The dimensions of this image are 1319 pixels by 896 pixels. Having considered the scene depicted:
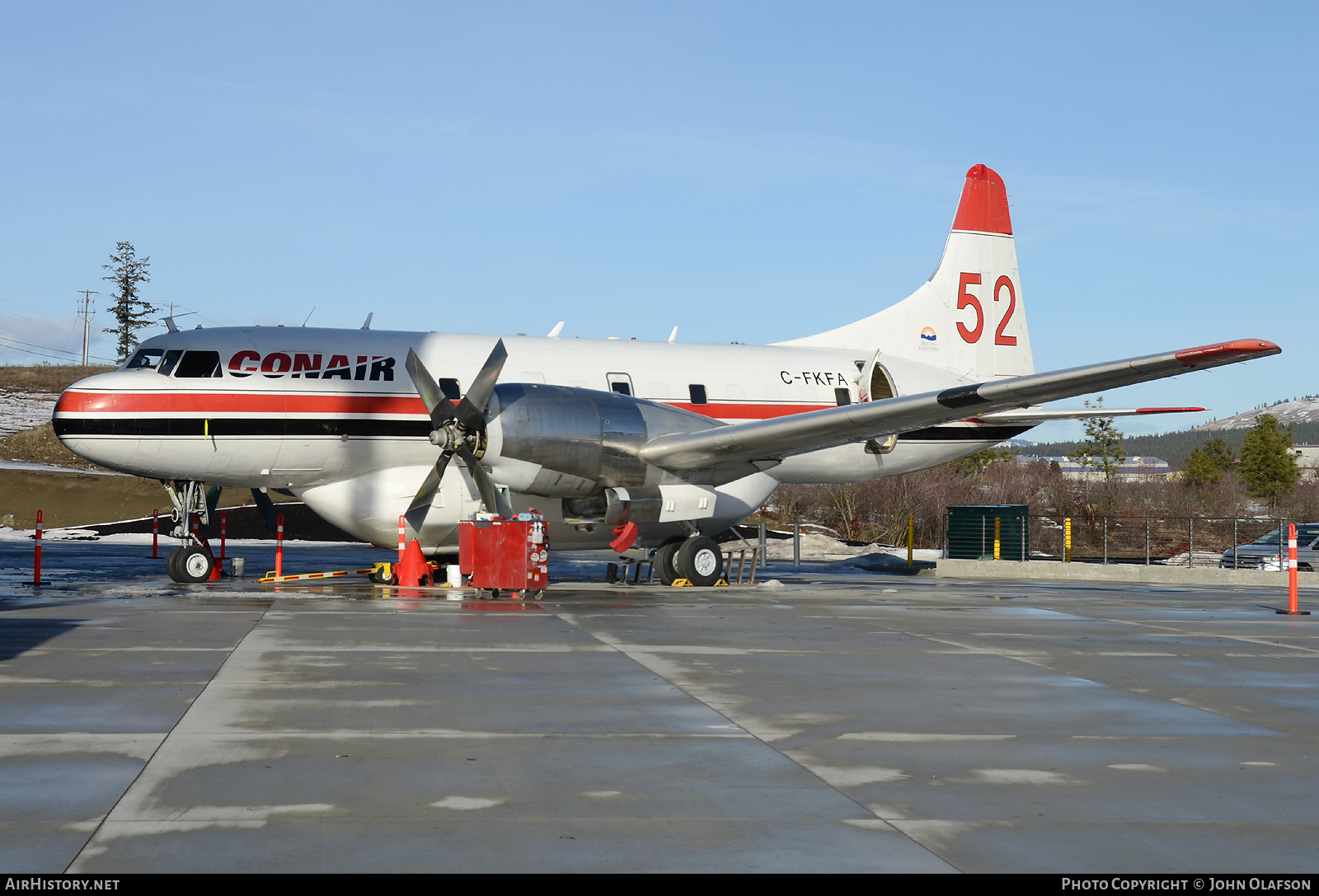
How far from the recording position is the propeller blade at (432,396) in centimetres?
1817

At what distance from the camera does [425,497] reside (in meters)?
18.9

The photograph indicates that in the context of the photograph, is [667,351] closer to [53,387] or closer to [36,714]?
[36,714]

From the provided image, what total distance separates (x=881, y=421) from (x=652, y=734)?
11.8 meters

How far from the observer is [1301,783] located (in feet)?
20.1

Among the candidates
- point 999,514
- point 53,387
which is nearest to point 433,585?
point 999,514

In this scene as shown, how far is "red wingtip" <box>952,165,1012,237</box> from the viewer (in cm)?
2542

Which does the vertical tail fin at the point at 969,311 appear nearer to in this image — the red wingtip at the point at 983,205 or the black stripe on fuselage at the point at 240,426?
the red wingtip at the point at 983,205

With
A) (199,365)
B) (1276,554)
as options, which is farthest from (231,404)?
(1276,554)

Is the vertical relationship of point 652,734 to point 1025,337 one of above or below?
below

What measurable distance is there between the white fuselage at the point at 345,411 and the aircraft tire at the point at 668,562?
0.48 m

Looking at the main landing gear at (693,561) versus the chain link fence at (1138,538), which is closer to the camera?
the main landing gear at (693,561)

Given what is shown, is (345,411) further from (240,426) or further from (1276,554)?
(1276,554)

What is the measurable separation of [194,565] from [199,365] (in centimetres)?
310

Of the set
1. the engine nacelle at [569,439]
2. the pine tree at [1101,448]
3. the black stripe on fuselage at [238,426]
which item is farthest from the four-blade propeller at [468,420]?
the pine tree at [1101,448]
